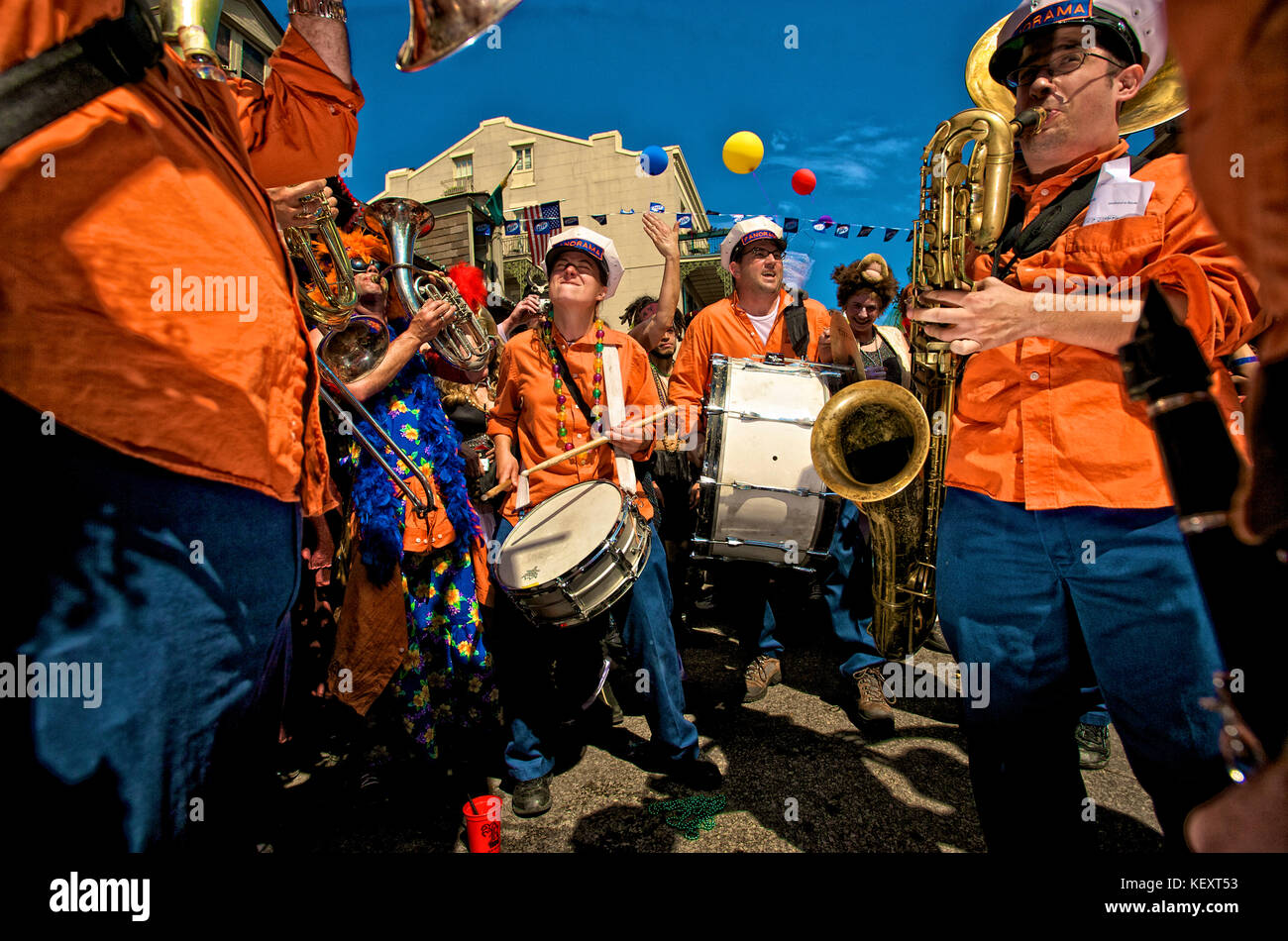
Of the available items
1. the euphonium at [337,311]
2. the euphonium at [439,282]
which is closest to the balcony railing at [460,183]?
the euphonium at [439,282]

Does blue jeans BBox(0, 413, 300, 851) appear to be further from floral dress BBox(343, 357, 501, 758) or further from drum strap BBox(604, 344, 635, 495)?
drum strap BBox(604, 344, 635, 495)

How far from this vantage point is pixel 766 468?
10.9ft

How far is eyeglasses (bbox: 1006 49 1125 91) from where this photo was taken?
169cm

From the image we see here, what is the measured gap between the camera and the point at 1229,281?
56.1 inches

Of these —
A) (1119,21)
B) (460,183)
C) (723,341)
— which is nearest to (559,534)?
(723,341)

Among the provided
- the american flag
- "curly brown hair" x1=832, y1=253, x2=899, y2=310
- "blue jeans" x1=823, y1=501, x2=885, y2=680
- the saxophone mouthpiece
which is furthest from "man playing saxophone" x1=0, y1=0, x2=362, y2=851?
the american flag

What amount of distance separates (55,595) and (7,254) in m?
0.47

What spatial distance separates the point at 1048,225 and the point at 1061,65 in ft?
1.36

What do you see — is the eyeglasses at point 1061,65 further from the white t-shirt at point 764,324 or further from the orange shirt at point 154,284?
the white t-shirt at point 764,324

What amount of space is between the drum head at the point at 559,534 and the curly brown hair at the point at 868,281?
306cm

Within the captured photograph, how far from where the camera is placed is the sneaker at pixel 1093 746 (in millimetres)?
2945

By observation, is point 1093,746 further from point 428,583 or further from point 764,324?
point 428,583

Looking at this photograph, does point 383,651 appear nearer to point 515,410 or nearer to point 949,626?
point 515,410
